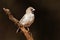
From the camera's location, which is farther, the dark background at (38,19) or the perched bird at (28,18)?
the dark background at (38,19)

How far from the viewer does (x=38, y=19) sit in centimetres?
334

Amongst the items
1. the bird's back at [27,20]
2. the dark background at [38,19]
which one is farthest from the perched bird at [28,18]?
the dark background at [38,19]

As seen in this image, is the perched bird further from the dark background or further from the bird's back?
the dark background

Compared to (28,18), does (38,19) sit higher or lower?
higher

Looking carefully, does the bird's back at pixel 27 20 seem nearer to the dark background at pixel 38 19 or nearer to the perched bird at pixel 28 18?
the perched bird at pixel 28 18

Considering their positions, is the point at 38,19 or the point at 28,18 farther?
the point at 38,19

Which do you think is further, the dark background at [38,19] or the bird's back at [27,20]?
the dark background at [38,19]

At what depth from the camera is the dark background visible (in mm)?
3269

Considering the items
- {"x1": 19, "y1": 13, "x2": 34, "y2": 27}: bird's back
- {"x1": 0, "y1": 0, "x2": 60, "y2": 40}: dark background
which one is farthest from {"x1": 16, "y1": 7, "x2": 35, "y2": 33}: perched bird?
{"x1": 0, "y1": 0, "x2": 60, "y2": 40}: dark background

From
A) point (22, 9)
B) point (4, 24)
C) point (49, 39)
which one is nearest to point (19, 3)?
point (22, 9)

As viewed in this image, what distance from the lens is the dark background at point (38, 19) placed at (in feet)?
10.7

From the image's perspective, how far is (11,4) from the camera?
3289 mm

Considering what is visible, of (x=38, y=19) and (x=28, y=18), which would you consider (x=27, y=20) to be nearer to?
(x=28, y=18)

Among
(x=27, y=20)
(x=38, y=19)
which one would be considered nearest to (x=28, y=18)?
(x=27, y=20)
